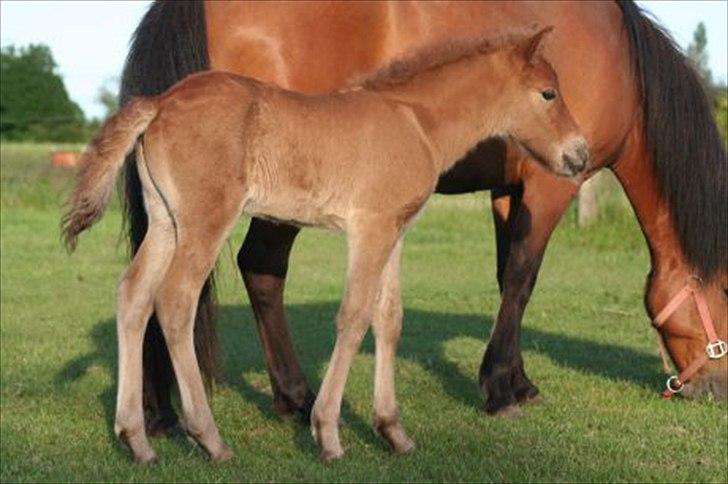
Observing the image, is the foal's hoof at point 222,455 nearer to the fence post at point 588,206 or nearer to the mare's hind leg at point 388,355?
the mare's hind leg at point 388,355

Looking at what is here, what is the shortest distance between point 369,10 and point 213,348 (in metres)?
1.96

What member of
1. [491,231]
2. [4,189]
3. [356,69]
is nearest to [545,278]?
[491,231]

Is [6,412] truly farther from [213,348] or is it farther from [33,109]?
[33,109]

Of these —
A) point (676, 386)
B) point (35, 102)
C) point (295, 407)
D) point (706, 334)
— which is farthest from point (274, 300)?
point (35, 102)

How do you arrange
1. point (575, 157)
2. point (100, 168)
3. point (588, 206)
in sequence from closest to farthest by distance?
1. point (100, 168)
2. point (575, 157)
3. point (588, 206)

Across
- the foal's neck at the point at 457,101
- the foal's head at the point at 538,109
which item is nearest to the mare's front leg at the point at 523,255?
the foal's head at the point at 538,109

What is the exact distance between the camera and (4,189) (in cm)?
2266

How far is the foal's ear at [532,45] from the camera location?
5.51 meters

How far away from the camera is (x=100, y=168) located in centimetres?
496

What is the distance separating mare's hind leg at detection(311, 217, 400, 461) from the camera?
5.10 meters

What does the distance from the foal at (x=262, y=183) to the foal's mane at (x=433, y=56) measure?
0.01 m

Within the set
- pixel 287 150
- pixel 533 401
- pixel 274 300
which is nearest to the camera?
pixel 287 150

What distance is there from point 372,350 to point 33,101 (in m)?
55.1

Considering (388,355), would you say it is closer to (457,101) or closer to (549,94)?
(457,101)
